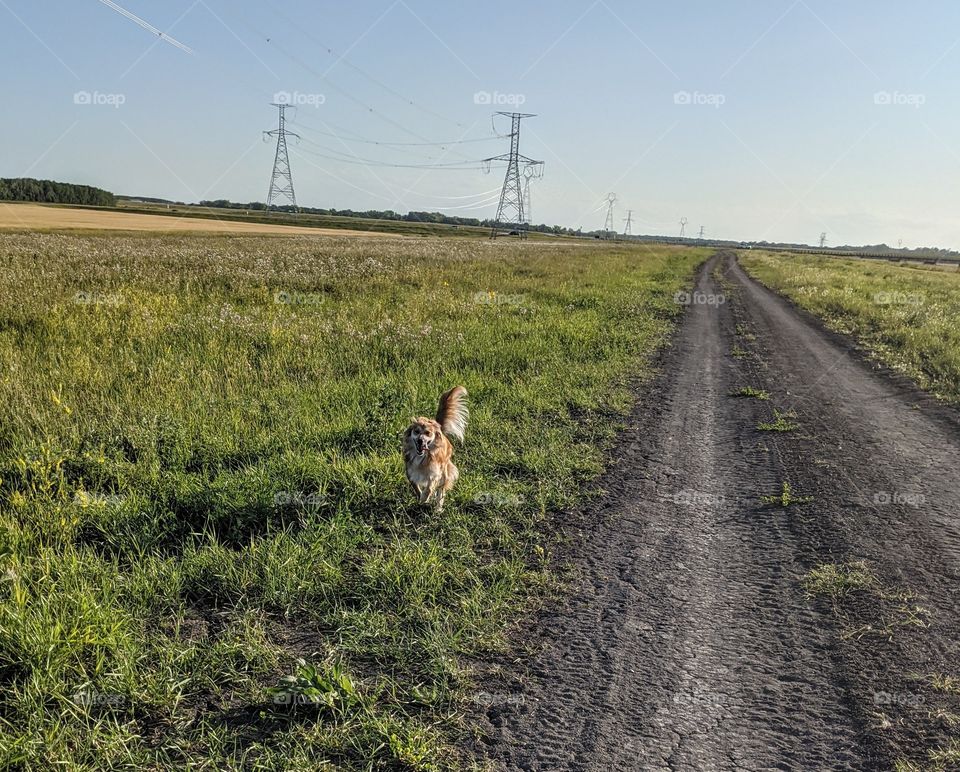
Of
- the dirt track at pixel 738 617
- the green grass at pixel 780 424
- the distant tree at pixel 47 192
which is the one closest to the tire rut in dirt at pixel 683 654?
the dirt track at pixel 738 617

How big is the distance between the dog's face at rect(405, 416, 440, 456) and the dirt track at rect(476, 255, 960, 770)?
4.66 ft

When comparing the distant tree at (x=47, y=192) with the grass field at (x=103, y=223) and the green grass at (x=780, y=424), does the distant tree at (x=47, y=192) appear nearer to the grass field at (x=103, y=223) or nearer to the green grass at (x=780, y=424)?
the grass field at (x=103, y=223)

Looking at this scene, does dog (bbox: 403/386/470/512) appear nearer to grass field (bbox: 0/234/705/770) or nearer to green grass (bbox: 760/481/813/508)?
grass field (bbox: 0/234/705/770)

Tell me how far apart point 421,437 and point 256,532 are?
4.92ft

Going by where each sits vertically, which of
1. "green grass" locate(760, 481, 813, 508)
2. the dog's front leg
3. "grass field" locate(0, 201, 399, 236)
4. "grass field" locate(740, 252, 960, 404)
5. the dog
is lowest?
the dog's front leg

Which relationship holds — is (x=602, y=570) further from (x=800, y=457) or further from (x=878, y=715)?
(x=800, y=457)

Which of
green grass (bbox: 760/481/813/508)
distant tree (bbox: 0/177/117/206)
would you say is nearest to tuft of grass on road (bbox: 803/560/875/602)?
green grass (bbox: 760/481/813/508)

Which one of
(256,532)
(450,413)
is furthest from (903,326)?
(256,532)

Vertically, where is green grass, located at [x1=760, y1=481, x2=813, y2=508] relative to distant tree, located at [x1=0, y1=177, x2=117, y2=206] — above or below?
below

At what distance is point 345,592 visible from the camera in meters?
3.83

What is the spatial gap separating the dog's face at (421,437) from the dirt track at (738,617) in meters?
1.42

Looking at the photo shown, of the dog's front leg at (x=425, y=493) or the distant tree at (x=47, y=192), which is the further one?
the distant tree at (x=47, y=192)

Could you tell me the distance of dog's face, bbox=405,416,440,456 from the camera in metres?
4.78

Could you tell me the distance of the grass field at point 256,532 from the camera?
2.81 m
